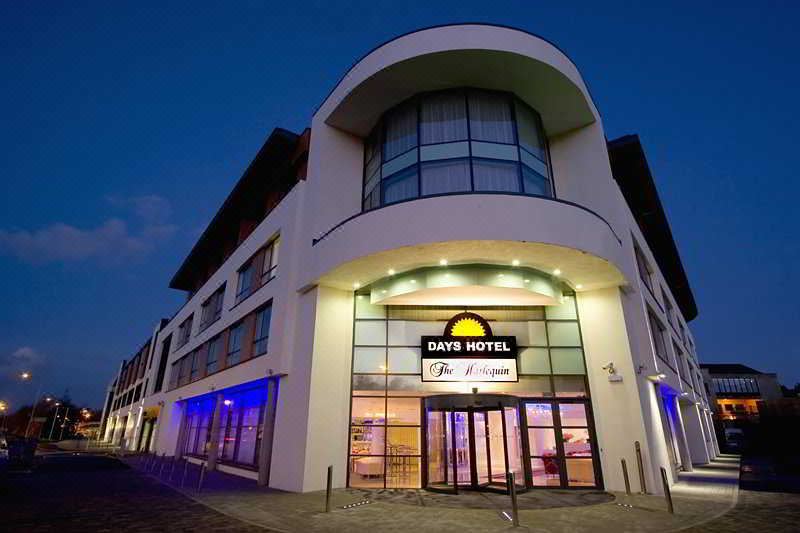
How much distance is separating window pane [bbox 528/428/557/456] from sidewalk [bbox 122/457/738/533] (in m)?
1.15

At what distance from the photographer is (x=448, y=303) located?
576 inches

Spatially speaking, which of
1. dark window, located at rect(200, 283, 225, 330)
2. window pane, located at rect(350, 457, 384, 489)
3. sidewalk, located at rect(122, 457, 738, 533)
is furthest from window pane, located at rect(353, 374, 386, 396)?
dark window, located at rect(200, 283, 225, 330)

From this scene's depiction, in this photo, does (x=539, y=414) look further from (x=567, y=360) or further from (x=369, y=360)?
(x=369, y=360)

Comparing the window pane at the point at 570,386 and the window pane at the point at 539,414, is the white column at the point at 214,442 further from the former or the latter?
the window pane at the point at 570,386

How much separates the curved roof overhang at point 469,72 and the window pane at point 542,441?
1120cm

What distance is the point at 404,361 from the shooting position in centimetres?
1441

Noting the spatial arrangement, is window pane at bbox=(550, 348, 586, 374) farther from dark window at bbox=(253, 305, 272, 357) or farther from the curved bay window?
dark window at bbox=(253, 305, 272, 357)

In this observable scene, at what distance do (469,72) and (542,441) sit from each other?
40.1ft

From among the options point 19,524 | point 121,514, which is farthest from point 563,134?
point 19,524

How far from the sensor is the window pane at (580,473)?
1277 cm

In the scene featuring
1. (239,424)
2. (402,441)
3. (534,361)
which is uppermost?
(534,361)

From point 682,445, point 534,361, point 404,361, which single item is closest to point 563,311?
point 534,361

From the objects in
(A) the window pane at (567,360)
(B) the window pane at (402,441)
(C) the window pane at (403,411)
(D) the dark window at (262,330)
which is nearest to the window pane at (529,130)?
(A) the window pane at (567,360)

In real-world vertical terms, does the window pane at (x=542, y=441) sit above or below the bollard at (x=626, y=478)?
above
